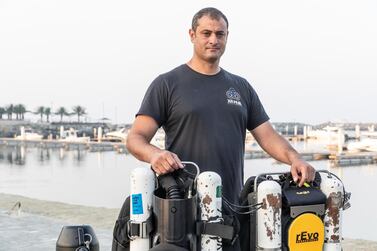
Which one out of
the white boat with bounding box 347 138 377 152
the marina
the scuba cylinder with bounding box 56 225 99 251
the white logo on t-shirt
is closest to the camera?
the white logo on t-shirt

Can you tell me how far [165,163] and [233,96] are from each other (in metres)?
0.74

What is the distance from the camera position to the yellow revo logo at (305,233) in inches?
118

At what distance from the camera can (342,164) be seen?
39938 mm

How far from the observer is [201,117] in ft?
10.6

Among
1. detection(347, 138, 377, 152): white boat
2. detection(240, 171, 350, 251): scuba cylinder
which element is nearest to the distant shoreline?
detection(240, 171, 350, 251): scuba cylinder

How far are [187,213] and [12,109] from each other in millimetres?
142659

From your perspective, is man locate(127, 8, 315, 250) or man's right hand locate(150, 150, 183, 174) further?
man locate(127, 8, 315, 250)

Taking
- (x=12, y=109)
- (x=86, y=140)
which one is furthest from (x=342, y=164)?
(x=12, y=109)

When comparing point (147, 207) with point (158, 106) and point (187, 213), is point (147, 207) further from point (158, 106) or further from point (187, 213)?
point (158, 106)

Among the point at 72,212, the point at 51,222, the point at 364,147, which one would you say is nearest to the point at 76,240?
the point at 51,222

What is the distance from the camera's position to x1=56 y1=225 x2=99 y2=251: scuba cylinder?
3.56m

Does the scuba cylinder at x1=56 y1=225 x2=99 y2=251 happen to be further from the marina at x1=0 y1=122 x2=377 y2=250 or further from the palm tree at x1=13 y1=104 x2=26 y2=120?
the palm tree at x1=13 y1=104 x2=26 y2=120

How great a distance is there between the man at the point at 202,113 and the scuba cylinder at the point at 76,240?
0.76 m

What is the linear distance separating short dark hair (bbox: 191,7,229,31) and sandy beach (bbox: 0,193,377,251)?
14.4 feet
